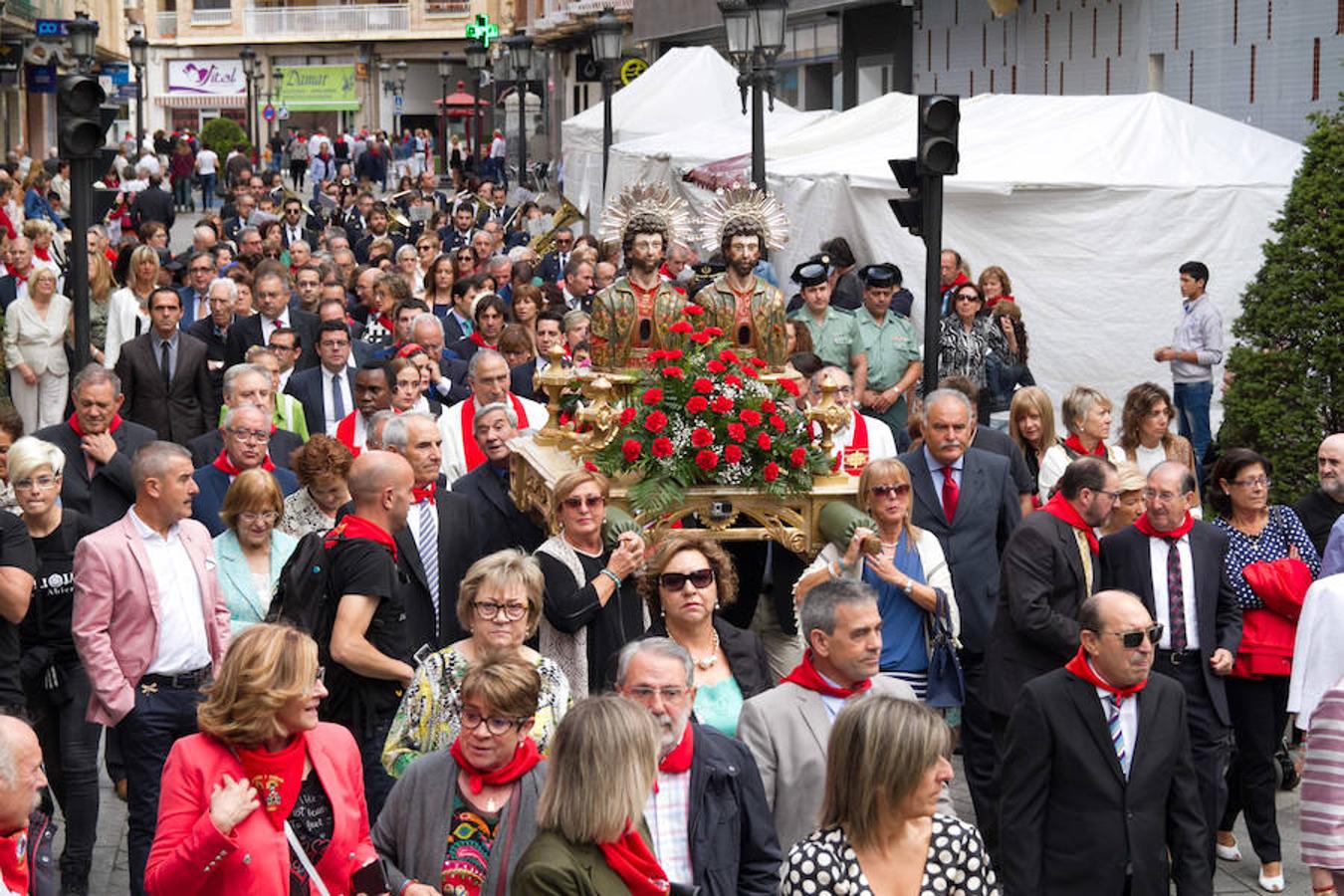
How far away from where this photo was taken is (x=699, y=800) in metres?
5.31

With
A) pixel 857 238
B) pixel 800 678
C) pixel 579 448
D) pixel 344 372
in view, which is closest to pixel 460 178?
pixel 857 238

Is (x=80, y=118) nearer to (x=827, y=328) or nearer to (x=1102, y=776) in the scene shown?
(x=827, y=328)

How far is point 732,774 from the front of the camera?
5379mm

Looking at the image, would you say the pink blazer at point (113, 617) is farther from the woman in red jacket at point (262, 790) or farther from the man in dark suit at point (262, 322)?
the man in dark suit at point (262, 322)

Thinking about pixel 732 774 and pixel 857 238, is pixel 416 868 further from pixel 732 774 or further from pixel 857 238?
pixel 857 238

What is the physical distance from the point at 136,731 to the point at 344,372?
4915 mm

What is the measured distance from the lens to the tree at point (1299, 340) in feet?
37.7

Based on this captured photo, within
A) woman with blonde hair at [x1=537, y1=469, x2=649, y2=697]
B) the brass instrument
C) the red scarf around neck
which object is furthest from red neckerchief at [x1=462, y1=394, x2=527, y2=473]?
the brass instrument

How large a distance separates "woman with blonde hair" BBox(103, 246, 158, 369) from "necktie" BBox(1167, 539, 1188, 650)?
8.76 meters

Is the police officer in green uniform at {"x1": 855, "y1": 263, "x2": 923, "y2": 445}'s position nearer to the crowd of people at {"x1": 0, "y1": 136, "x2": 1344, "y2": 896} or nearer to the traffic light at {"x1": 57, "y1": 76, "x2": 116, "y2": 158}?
the crowd of people at {"x1": 0, "y1": 136, "x2": 1344, "y2": 896}

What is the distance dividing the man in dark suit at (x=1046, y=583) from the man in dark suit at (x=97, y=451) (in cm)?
374

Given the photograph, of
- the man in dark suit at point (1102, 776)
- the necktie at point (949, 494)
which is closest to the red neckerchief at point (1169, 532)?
the necktie at point (949, 494)

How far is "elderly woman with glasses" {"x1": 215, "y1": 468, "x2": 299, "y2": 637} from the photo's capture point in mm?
7816

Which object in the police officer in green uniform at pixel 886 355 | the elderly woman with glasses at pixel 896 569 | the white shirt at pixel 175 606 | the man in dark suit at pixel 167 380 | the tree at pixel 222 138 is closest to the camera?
the white shirt at pixel 175 606
